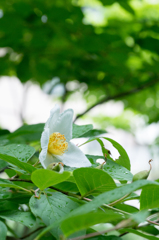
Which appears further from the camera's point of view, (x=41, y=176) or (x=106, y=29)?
(x=106, y=29)

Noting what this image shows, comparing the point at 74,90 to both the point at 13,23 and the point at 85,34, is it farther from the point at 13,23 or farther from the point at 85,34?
the point at 13,23

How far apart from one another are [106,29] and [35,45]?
14.0 inches

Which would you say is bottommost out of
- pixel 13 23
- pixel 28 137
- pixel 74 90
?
pixel 74 90

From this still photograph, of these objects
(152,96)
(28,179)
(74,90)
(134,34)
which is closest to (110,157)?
(28,179)

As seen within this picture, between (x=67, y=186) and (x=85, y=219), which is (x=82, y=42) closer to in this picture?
(x=67, y=186)

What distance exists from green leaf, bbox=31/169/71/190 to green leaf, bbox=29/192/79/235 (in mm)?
31

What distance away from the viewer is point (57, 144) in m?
0.49

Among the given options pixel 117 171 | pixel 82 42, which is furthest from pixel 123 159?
pixel 82 42

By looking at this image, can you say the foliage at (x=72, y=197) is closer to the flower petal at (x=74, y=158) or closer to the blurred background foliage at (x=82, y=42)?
the flower petal at (x=74, y=158)

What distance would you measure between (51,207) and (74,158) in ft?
0.41

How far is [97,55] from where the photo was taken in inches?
48.9

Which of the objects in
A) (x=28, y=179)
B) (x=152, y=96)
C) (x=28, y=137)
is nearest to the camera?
(x=28, y=179)

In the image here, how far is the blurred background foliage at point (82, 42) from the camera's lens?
3.46ft

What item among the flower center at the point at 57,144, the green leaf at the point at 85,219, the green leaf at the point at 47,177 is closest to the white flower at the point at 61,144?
the flower center at the point at 57,144
